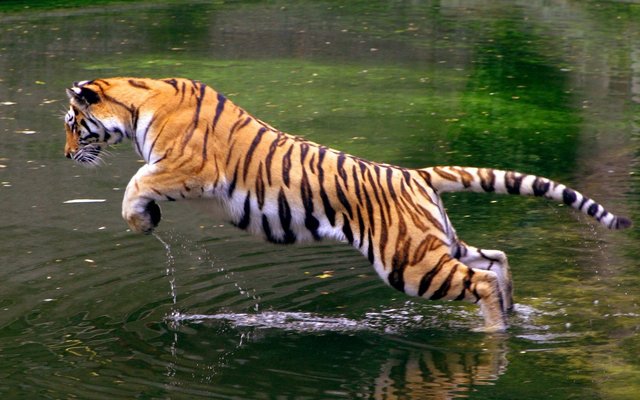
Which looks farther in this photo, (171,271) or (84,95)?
(171,271)

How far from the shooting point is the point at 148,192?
276 inches

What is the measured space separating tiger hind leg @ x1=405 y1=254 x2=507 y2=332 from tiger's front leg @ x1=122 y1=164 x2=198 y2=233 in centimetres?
133

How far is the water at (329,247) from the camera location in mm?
6395

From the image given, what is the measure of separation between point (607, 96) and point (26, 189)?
6559mm

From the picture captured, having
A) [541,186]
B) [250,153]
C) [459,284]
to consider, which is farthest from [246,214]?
[541,186]

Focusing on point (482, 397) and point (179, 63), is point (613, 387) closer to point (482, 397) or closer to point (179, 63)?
point (482, 397)

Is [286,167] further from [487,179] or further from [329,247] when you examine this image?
[329,247]

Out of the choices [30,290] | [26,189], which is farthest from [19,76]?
[30,290]

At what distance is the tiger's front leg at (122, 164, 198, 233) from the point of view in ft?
22.9

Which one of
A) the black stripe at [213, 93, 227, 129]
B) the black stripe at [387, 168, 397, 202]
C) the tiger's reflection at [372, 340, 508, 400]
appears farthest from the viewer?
the black stripe at [213, 93, 227, 129]

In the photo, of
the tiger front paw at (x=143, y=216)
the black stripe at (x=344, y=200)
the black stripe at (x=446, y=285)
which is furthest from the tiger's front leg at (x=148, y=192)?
the black stripe at (x=446, y=285)

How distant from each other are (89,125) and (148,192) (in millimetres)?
622

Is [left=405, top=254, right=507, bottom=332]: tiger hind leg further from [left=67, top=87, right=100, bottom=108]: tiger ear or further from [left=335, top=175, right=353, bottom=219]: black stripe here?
[left=67, top=87, right=100, bottom=108]: tiger ear

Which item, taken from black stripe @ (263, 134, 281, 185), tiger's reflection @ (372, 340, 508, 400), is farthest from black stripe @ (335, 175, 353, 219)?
tiger's reflection @ (372, 340, 508, 400)
